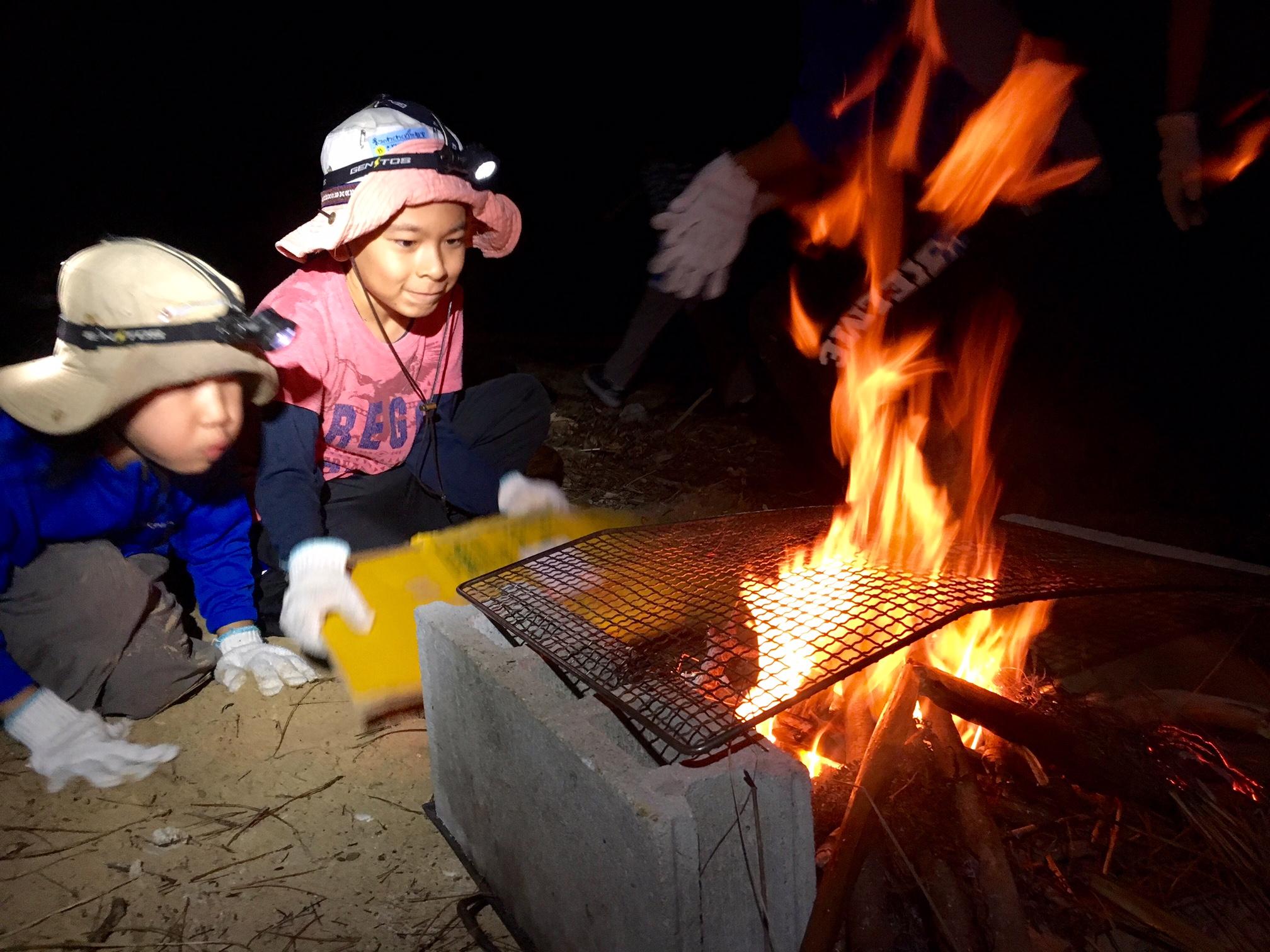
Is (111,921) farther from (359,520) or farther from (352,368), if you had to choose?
(352,368)

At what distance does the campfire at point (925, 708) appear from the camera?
5.08 feet

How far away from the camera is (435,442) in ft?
11.2

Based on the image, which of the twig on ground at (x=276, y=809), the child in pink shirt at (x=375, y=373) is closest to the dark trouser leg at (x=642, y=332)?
the child in pink shirt at (x=375, y=373)

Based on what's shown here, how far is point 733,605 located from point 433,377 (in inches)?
76.7

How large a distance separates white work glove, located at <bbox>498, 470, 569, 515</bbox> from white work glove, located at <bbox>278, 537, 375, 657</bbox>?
0.86 m

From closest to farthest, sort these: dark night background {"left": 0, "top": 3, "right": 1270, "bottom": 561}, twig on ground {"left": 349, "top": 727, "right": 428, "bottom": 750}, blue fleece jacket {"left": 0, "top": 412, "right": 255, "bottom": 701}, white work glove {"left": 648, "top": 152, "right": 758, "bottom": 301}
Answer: blue fleece jacket {"left": 0, "top": 412, "right": 255, "bottom": 701}, twig on ground {"left": 349, "top": 727, "right": 428, "bottom": 750}, white work glove {"left": 648, "top": 152, "right": 758, "bottom": 301}, dark night background {"left": 0, "top": 3, "right": 1270, "bottom": 561}

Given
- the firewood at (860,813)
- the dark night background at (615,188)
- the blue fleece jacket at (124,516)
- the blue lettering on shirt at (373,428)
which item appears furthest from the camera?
the dark night background at (615,188)

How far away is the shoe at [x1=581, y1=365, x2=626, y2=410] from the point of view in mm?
5871

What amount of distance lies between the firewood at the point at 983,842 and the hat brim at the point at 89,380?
2291mm

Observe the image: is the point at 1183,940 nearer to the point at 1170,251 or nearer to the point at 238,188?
the point at 1170,251

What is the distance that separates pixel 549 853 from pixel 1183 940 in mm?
1285

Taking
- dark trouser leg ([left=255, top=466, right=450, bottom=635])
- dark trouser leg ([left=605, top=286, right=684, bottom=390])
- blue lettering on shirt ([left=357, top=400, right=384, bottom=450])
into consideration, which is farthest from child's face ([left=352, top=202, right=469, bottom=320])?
dark trouser leg ([left=605, top=286, right=684, bottom=390])

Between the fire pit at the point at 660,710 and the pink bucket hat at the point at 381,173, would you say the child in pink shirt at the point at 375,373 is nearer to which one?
the pink bucket hat at the point at 381,173

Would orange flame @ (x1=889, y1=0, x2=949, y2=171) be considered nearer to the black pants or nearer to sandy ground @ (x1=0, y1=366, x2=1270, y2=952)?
the black pants
